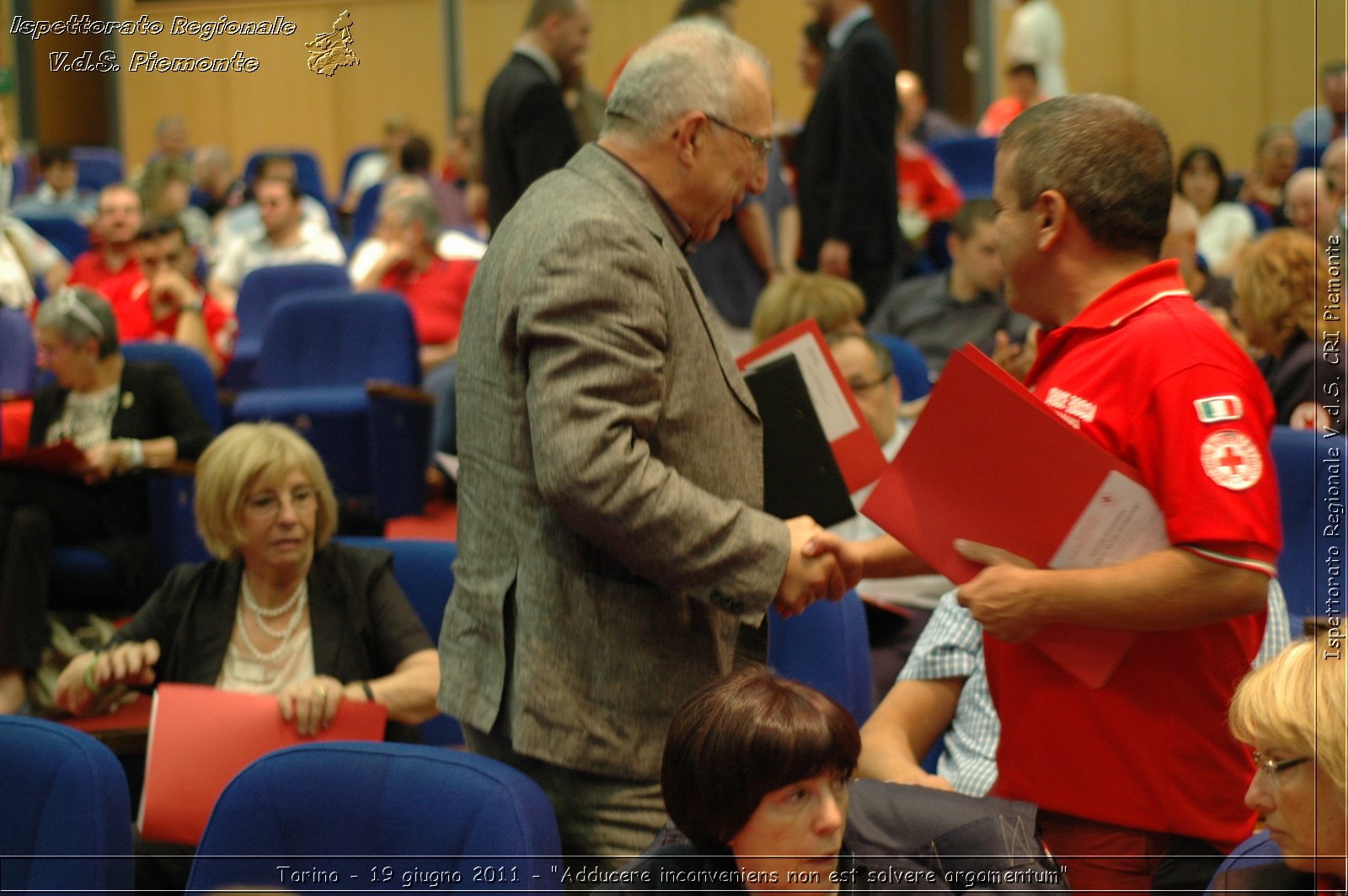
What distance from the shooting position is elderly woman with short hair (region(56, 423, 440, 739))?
2.58 meters

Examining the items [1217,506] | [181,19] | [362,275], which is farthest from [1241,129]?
[1217,506]

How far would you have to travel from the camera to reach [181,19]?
8.95 feet

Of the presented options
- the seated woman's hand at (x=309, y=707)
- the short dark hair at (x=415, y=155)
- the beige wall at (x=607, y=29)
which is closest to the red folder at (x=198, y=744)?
the seated woman's hand at (x=309, y=707)

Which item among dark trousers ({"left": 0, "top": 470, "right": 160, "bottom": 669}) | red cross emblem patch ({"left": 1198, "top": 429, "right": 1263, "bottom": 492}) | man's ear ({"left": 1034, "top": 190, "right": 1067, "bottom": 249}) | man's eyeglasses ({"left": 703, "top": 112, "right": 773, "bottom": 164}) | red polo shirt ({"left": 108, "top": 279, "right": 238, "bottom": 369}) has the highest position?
man's eyeglasses ({"left": 703, "top": 112, "right": 773, "bottom": 164})

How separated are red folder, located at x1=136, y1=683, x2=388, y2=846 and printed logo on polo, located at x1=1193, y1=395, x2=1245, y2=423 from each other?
1.46 metres

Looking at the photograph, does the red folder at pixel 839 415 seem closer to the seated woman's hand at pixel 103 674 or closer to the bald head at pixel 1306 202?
the seated woman's hand at pixel 103 674

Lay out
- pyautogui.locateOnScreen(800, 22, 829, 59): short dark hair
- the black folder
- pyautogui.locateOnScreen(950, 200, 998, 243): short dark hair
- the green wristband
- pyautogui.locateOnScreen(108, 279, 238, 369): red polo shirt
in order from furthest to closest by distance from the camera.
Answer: pyautogui.locateOnScreen(108, 279, 238, 369): red polo shirt → pyautogui.locateOnScreen(800, 22, 829, 59): short dark hair → pyautogui.locateOnScreen(950, 200, 998, 243): short dark hair → the green wristband → the black folder

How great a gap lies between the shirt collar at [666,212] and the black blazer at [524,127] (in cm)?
234


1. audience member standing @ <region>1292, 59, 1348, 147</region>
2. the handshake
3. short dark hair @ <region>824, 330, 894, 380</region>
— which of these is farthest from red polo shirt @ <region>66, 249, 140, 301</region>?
audience member standing @ <region>1292, 59, 1348, 147</region>

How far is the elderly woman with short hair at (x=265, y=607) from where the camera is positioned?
258cm

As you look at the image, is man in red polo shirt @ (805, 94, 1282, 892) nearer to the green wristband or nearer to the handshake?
the handshake

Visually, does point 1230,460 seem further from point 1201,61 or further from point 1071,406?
point 1201,61

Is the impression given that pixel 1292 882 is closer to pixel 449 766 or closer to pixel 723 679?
pixel 723 679

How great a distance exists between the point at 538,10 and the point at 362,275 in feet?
9.12
